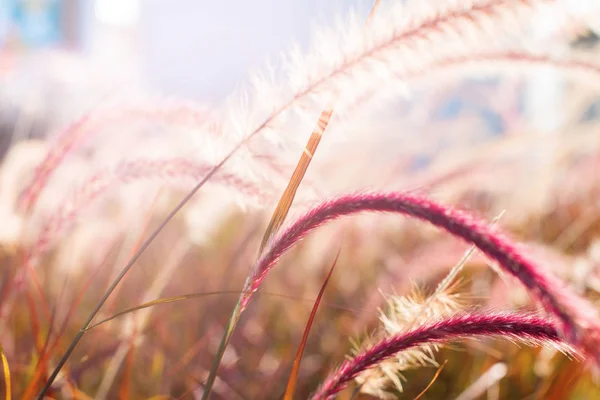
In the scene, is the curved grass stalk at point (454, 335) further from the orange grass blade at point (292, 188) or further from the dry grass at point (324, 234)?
the orange grass blade at point (292, 188)

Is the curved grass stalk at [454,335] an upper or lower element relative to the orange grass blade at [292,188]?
lower

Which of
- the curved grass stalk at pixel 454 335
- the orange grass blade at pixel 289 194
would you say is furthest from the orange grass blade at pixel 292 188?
Result: the curved grass stalk at pixel 454 335

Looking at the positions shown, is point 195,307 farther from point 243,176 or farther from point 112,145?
point 243,176

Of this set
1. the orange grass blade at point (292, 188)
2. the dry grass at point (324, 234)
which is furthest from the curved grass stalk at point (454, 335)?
the orange grass blade at point (292, 188)

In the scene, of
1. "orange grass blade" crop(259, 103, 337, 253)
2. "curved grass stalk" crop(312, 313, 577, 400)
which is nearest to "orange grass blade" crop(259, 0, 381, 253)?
"orange grass blade" crop(259, 103, 337, 253)

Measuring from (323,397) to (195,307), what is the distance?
2.71ft

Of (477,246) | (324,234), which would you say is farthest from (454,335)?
(324,234)

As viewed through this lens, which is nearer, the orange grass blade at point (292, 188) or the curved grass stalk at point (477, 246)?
the curved grass stalk at point (477, 246)

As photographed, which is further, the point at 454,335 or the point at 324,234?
the point at 324,234

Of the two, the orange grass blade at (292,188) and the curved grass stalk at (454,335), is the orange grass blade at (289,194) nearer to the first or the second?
the orange grass blade at (292,188)

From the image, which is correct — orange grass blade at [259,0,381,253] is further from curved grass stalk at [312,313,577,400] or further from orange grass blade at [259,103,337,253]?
curved grass stalk at [312,313,577,400]

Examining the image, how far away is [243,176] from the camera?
524mm

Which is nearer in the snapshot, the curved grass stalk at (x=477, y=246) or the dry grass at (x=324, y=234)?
the curved grass stalk at (x=477, y=246)

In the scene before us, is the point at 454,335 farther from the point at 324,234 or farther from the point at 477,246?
the point at 324,234
